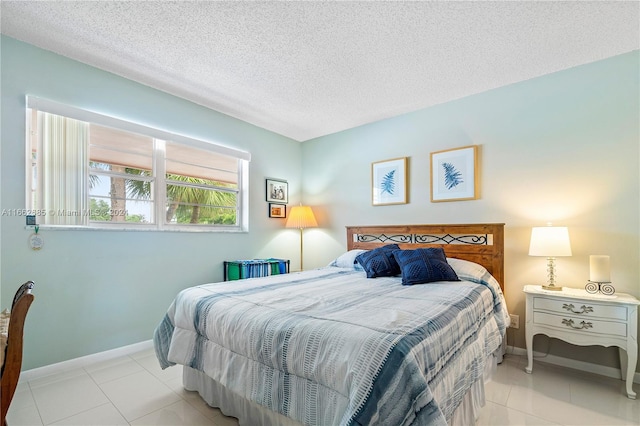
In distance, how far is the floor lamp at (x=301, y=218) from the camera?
4.15m

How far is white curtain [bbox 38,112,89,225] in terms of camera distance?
7.59 feet

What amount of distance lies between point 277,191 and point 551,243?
10.1 ft

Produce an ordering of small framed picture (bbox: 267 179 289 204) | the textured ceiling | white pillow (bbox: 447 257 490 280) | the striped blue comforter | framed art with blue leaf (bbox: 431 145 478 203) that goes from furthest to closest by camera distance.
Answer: small framed picture (bbox: 267 179 289 204) < framed art with blue leaf (bbox: 431 145 478 203) < white pillow (bbox: 447 257 490 280) < the textured ceiling < the striped blue comforter

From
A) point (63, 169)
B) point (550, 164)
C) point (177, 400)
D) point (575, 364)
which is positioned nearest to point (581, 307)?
point (575, 364)

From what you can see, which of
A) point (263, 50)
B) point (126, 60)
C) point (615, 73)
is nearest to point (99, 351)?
point (126, 60)

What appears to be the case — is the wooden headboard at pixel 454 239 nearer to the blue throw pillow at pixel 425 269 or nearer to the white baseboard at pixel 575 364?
the blue throw pillow at pixel 425 269

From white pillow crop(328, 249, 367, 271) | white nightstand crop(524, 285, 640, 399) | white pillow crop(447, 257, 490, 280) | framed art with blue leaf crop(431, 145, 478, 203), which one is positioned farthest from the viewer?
white pillow crop(328, 249, 367, 271)

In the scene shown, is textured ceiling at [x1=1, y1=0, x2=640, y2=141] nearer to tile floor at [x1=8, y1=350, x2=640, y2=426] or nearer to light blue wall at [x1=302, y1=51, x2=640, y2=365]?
light blue wall at [x1=302, y1=51, x2=640, y2=365]

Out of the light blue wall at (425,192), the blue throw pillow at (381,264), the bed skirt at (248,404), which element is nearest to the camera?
the bed skirt at (248,404)

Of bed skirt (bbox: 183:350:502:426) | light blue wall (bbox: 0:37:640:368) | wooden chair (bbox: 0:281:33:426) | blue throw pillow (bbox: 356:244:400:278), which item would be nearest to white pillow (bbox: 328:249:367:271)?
blue throw pillow (bbox: 356:244:400:278)

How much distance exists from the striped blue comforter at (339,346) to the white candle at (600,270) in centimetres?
82

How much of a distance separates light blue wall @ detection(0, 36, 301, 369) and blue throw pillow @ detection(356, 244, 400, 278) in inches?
67.2

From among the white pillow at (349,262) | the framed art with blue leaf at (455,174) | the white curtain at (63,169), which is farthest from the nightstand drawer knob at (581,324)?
the white curtain at (63,169)

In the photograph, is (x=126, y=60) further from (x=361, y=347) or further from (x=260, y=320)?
(x=361, y=347)
